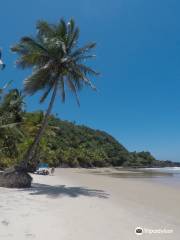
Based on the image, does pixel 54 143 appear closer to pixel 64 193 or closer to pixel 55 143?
pixel 55 143

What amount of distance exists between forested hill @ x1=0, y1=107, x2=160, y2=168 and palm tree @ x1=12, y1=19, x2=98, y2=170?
6.08m

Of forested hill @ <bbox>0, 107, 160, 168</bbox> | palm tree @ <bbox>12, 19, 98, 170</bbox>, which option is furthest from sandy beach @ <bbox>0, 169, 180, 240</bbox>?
forested hill @ <bbox>0, 107, 160, 168</bbox>

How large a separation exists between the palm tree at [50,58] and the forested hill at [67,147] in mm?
6083

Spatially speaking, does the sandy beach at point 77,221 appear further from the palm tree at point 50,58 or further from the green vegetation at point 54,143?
the green vegetation at point 54,143

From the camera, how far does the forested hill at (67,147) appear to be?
94.6 ft

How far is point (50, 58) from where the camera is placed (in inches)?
603

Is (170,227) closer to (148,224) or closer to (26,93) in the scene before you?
(148,224)

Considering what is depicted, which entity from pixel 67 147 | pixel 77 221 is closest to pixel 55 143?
pixel 67 147

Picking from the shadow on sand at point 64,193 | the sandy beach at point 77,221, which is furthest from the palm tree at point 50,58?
the sandy beach at point 77,221

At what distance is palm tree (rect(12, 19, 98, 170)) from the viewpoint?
49.3 ft

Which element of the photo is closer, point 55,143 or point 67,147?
point 55,143

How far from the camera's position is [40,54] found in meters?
15.1

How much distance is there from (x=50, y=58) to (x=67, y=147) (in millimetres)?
62339

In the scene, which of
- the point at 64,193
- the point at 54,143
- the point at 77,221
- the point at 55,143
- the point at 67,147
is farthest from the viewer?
the point at 67,147
